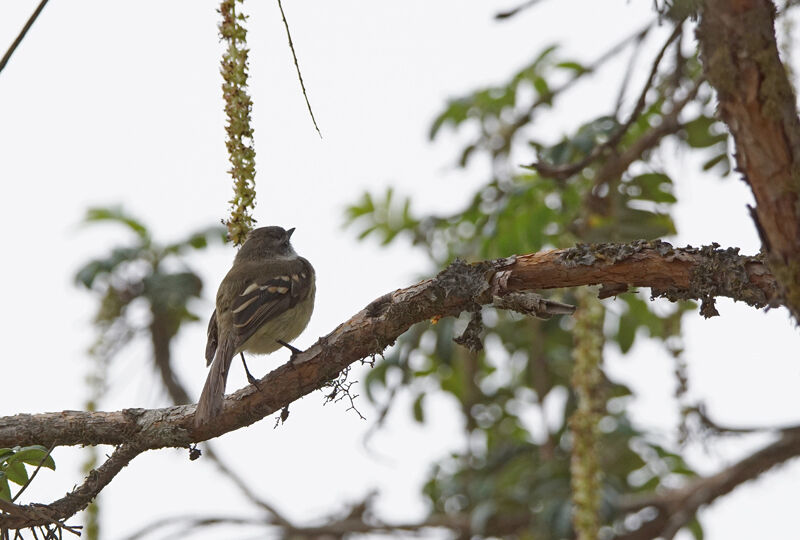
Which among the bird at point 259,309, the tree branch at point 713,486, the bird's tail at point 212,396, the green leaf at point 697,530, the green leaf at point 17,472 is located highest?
the bird at point 259,309

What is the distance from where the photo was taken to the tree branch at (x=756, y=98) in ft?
5.71

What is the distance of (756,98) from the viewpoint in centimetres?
175

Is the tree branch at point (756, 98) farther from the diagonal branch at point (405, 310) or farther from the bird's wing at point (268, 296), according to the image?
the bird's wing at point (268, 296)

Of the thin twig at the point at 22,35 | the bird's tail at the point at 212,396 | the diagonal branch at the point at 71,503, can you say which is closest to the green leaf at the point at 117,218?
the bird's tail at the point at 212,396

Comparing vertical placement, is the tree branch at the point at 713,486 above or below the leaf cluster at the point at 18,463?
below

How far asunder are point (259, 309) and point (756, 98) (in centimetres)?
390

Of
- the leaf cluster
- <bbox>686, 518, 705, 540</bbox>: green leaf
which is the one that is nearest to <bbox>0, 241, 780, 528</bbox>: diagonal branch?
the leaf cluster

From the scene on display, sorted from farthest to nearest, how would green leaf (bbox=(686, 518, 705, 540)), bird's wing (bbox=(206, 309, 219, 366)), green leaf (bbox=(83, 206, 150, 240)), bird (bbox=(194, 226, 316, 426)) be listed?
green leaf (bbox=(83, 206, 150, 240)), green leaf (bbox=(686, 518, 705, 540)), bird's wing (bbox=(206, 309, 219, 366)), bird (bbox=(194, 226, 316, 426))

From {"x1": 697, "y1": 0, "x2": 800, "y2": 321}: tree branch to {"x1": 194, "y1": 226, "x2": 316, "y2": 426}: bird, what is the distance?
3295 mm

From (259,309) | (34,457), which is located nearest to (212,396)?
(34,457)

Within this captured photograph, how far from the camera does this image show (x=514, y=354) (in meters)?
6.99

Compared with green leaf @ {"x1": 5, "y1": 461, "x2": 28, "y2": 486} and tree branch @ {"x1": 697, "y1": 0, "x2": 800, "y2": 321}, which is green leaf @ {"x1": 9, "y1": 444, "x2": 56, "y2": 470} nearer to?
green leaf @ {"x1": 5, "y1": 461, "x2": 28, "y2": 486}

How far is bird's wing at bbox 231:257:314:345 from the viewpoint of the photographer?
5.20 m

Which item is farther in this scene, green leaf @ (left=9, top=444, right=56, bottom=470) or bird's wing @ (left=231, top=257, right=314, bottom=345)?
bird's wing @ (left=231, top=257, right=314, bottom=345)
